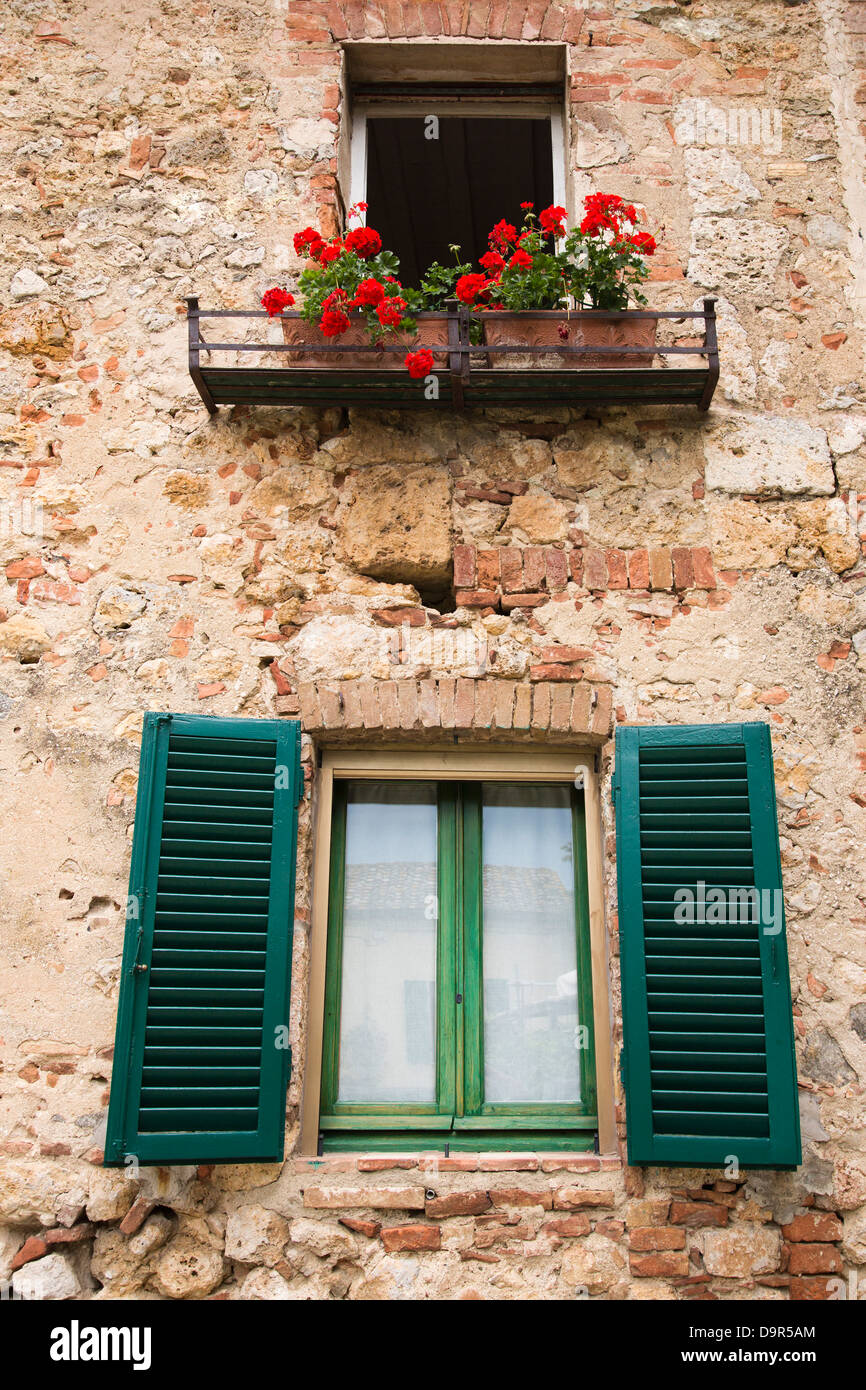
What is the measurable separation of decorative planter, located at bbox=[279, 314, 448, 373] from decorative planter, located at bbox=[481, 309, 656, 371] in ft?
0.63

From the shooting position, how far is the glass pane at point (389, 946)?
3451 mm

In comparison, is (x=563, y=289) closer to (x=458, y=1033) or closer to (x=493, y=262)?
(x=493, y=262)

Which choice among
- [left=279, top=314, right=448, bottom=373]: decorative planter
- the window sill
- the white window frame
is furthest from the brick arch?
the window sill

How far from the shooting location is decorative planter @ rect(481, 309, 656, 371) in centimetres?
377

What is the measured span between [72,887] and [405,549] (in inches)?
65.7

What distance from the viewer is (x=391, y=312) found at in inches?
143

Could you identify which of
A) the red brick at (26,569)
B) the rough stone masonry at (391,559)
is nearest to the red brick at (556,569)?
the rough stone masonry at (391,559)

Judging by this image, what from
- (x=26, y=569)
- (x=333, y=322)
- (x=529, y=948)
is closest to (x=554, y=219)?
(x=333, y=322)

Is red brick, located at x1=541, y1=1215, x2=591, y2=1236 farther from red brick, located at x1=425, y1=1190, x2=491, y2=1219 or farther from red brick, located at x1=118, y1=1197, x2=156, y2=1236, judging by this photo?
red brick, located at x1=118, y1=1197, x2=156, y2=1236

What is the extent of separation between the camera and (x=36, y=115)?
4289mm

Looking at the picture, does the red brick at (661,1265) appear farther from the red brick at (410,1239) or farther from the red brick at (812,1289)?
the red brick at (410,1239)
